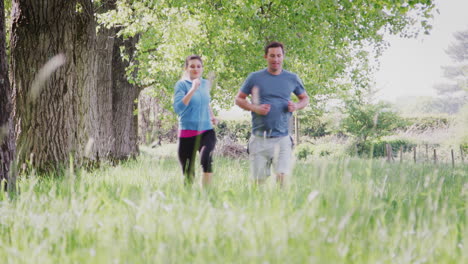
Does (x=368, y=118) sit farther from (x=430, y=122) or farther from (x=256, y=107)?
(x=256, y=107)

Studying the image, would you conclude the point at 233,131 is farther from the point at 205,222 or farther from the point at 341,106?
the point at 205,222

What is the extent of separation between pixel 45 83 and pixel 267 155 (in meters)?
4.06

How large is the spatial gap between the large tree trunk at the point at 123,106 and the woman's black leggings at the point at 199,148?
27.1 ft

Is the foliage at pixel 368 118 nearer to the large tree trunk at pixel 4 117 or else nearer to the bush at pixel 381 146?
the bush at pixel 381 146

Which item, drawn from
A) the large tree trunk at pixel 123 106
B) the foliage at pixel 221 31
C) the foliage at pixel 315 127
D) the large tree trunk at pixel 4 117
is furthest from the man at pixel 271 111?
the foliage at pixel 315 127

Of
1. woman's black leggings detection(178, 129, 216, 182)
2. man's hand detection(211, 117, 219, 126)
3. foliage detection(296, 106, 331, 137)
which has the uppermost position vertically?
man's hand detection(211, 117, 219, 126)

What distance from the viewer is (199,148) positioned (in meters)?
5.40

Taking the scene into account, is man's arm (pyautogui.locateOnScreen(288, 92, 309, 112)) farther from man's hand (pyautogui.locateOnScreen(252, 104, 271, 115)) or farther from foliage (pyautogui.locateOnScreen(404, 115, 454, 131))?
foliage (pyautogui.locateOnScreen(404, 115, 454, 131))

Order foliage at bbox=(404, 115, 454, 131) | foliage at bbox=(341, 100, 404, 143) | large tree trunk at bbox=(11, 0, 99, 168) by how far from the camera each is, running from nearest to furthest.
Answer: large tree trunk at bbox=(11, 0, 99, 168), foliage at bbox=(341, 100, 404, 143), foliage at bbox=(404, 115, 454, 131)

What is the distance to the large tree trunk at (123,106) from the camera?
13.6 m

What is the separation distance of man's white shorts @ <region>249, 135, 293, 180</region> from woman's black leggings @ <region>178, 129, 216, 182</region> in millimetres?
494

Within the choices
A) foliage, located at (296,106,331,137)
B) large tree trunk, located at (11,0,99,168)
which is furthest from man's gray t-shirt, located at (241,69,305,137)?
foliage, located at (296,106,331,137)

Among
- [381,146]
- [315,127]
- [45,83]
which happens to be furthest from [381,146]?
[45,83]

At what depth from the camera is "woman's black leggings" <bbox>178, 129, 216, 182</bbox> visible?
525 centimetres
